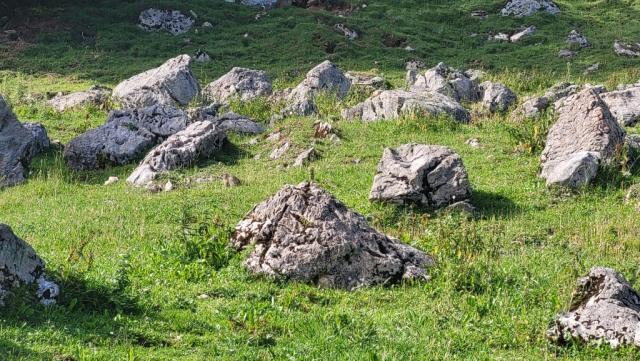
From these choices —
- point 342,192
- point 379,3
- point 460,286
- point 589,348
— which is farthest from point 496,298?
point 379,3

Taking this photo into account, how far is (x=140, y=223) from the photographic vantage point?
628 inches

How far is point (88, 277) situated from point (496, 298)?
6.24m

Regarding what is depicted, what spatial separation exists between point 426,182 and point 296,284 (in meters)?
5.67

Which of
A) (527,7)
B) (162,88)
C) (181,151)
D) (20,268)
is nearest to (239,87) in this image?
(162,88)

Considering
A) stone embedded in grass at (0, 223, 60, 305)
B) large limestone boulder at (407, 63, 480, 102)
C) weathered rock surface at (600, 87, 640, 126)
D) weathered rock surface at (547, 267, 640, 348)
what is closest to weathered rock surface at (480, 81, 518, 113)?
large limestone boulder at (407, 63, 480, 102)

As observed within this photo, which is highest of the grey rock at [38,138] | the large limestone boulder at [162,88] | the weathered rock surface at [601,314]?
the weathered rock surface at [601,314]

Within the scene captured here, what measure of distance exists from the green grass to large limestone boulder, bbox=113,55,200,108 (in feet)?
5.73

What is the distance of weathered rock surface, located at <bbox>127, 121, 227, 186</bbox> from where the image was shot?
2081 cm

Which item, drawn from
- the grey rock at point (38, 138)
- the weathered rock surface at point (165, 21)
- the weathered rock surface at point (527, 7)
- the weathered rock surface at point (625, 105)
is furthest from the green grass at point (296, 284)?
the weathered rock surface at point (527, 7)

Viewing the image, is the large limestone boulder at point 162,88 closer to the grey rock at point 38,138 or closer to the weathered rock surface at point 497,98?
the grey rock at point 38,138

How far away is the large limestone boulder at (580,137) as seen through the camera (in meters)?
17.7

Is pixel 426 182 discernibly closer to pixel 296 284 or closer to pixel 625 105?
pixel 296 284

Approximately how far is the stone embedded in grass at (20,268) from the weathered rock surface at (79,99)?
20390 millimetres

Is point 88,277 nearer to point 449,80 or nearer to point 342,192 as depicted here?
point 342,192
